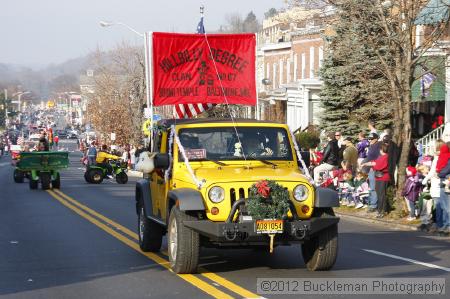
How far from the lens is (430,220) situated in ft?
60.4

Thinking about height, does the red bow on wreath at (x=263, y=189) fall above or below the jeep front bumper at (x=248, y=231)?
above

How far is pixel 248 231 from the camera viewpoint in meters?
11.3

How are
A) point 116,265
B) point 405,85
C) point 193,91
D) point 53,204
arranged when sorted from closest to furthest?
point 116,265
point 193,91
point 405,85
point 53,204

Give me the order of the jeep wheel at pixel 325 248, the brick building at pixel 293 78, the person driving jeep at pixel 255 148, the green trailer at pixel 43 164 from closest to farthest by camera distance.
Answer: the jeep wheel at pixel 325 248, the person driving jeep at pixel 255 148, the green trailer at pixel 43 164, the brick building at pixel 293 78

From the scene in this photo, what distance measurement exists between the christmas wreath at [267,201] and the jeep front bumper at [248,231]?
15 centimetres

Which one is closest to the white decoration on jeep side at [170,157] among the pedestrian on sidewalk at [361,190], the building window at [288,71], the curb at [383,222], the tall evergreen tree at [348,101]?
the curb at [383,222]

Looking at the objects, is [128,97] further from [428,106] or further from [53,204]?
[53,204]

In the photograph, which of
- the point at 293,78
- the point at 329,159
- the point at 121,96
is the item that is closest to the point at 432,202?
the point at 329,159

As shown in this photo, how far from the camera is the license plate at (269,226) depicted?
1126cm

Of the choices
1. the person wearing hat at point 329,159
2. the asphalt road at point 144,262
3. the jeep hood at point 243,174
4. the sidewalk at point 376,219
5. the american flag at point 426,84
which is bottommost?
the sidewalk at point 376,219

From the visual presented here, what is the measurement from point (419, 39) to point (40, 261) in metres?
21.2

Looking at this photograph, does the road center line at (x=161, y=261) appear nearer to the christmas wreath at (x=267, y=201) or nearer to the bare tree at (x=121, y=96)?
the christmas wreath at (x=267, y=201)

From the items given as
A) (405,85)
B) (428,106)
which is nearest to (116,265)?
(405,85)

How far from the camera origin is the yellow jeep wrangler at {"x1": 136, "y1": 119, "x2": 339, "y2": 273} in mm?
11375
